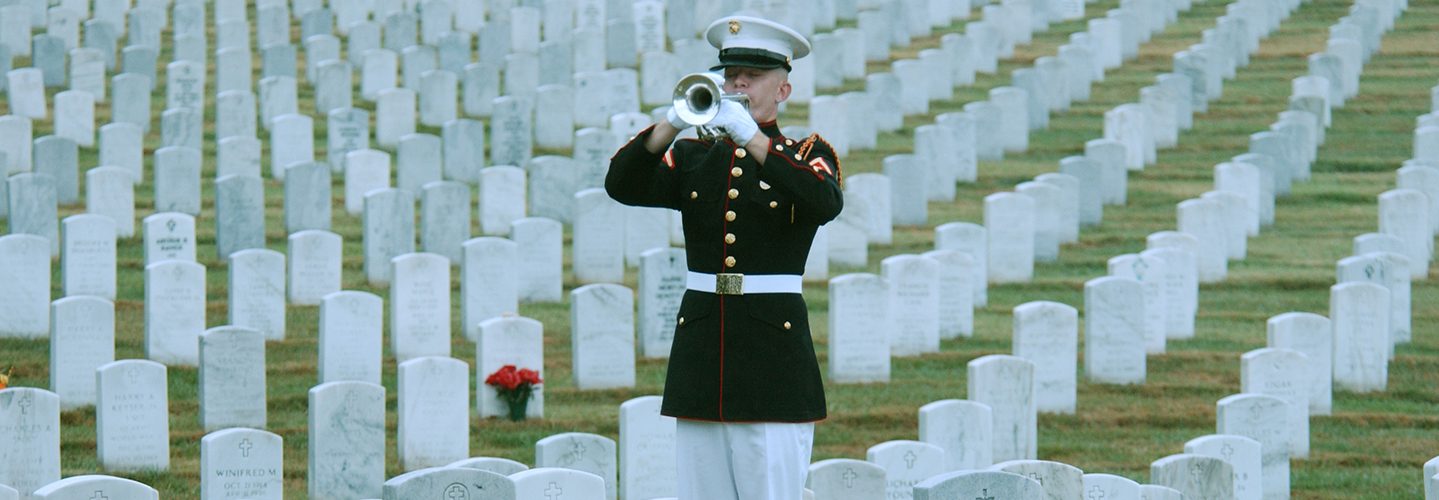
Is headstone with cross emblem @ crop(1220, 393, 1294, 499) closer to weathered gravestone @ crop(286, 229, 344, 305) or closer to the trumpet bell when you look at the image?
the trumpet bell

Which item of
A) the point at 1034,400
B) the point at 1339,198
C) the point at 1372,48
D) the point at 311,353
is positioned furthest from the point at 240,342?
the point at 1372,48

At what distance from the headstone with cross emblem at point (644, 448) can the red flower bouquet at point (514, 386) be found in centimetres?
149

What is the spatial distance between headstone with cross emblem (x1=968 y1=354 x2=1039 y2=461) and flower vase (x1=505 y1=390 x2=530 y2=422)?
2.04 m

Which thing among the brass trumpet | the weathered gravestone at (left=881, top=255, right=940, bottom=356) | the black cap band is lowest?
the weathered gravestone at (left=881, top=255, right=940, bottom=356)

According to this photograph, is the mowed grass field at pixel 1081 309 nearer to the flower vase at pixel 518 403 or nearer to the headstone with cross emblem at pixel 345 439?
the flower vase at pixel 518 403

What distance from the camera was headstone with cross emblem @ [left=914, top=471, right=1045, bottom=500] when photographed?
582 cm

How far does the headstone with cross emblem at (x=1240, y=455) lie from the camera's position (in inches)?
312

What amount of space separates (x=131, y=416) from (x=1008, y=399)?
3.72 m

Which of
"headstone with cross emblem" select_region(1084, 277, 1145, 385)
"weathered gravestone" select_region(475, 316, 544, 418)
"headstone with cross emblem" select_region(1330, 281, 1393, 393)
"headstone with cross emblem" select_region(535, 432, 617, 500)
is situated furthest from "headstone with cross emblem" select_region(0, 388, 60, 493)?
"headstone with cross emblem" select_region(1330, 281, 1393, 393)

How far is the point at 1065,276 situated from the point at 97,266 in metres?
5.92

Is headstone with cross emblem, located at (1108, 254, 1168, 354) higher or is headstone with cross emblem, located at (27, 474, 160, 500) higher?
headstone with cross emblem, located at (1108, 254, 1168, 354)

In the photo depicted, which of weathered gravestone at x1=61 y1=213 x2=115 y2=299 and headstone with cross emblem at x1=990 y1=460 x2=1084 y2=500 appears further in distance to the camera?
weathered gravestone at x1=61 y1=213 x2=115 y2=299

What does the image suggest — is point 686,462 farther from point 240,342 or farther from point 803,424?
point 240,342

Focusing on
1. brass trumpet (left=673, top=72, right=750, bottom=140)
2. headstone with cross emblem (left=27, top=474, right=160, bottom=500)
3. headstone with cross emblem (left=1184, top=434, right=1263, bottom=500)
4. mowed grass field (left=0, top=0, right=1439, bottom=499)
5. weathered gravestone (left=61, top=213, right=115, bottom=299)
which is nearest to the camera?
brass trumpet (left=673, top=72, right=750, bottom=140)
